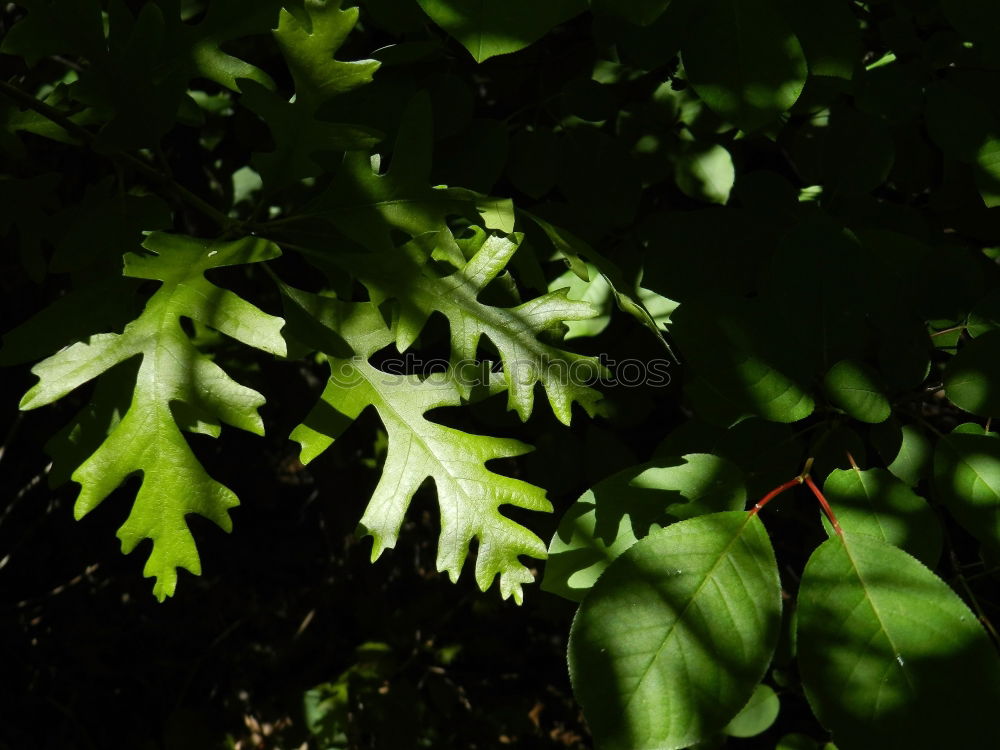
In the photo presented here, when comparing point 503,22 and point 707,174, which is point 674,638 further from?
point 707,174

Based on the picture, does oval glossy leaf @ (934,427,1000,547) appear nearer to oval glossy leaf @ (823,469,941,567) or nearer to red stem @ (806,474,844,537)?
oval glossy leaf @ (823,469,941,567)

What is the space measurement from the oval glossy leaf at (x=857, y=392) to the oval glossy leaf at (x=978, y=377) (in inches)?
4.1

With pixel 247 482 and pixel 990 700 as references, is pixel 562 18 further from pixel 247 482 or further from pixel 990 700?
pixel 247 482

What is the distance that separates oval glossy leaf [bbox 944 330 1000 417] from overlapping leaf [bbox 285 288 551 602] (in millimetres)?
644

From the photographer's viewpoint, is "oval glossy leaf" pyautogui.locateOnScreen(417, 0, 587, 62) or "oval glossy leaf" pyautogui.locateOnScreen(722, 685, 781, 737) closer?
"oval glossy leaf" pyautogui.locateOnScreen(417, 0, 587, 62)

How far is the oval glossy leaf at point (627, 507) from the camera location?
1372 mm

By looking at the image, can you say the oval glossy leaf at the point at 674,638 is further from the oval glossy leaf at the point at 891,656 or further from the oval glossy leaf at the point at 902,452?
the oval glossy leaf at the point at 902,452

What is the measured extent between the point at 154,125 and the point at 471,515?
29.0 inches

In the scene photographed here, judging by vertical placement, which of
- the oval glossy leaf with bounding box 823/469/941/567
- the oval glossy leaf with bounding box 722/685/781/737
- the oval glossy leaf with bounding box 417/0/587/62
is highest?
the oval glossy leaf with bounding box 417/0/587/62

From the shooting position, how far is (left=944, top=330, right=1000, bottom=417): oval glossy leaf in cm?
131

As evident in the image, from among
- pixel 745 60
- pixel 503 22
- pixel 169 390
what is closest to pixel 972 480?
pixel 745 60

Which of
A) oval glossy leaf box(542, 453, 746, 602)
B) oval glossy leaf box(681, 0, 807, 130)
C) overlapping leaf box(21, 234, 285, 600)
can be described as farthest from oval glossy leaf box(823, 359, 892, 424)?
overlapping leaf box(21, 234, 285, 600)

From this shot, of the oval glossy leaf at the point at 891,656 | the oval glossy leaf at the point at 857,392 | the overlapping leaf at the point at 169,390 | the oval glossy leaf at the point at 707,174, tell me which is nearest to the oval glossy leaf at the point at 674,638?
the oval glossy leaf at the point at 891,656

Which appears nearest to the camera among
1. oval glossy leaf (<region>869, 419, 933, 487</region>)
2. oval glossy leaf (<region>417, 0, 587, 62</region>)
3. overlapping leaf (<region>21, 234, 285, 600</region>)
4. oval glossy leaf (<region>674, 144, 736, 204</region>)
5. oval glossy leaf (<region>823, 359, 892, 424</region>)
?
oval glossy leaf (<region>417, 0, 587, 62</region>)
